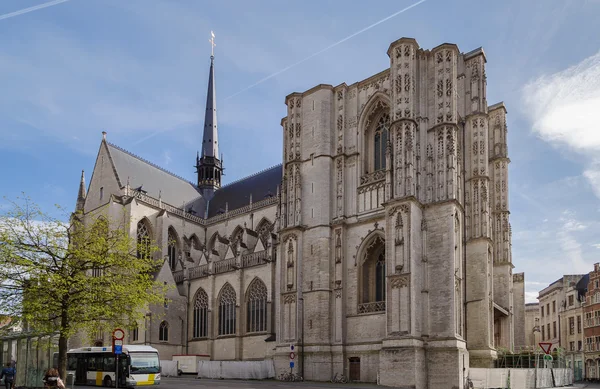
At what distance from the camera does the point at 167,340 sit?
4462 centimetres

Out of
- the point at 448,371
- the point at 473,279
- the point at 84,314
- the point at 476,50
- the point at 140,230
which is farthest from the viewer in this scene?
the point at 140,230

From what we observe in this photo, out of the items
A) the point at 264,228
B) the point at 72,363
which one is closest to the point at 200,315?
the point at 264,228

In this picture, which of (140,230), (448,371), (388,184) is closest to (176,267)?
(140,230)

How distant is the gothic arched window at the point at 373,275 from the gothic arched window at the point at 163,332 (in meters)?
18.2

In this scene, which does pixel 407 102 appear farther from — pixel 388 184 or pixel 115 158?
pixel 115 158

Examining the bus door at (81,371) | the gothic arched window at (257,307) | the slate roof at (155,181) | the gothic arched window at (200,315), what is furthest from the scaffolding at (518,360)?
the slate roof at (155,181)

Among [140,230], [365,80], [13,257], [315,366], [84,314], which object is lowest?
[315,366]

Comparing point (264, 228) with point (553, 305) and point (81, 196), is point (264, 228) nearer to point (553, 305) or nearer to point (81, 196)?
point (81, 196)

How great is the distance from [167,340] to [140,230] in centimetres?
921

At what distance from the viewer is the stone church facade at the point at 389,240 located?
28.7 meters

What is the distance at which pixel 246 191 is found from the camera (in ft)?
177

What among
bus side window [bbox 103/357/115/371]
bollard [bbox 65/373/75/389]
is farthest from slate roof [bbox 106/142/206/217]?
bollard [bbox 65/373/75/389]

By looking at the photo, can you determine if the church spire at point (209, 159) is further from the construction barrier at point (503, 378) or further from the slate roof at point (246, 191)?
the construction barrier at point (503, 378)

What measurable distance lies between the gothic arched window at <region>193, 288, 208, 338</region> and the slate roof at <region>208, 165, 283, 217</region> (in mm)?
9427
